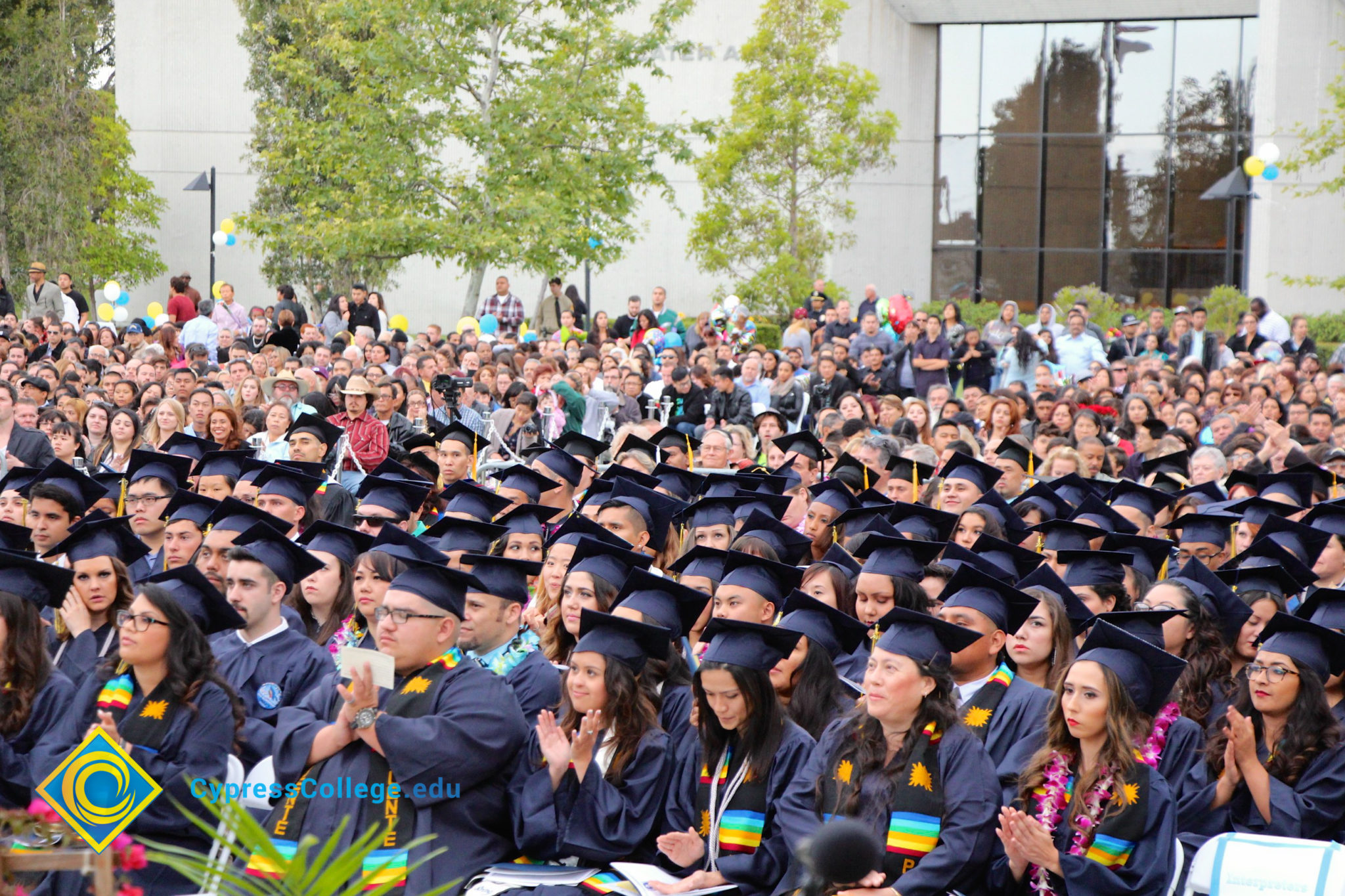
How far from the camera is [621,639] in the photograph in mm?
5102

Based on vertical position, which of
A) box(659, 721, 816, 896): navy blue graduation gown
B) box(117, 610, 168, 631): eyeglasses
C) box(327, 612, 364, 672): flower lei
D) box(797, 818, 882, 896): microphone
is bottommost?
box(659, 721, 816, 896): navy blue graduation gown

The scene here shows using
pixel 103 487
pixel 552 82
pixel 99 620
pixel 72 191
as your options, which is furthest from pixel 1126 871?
pixel 72 191

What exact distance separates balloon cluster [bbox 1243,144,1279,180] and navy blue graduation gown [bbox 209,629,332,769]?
787 inches

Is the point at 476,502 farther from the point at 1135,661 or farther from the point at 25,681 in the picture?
the point at 1135,661

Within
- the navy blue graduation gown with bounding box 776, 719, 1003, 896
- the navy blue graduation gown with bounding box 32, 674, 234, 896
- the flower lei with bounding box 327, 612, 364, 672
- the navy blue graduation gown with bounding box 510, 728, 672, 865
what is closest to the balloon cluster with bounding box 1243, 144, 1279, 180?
the flower lei with bounding box 327, 612, 364, 672

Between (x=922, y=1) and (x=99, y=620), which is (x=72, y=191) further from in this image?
(x=99, y=620)

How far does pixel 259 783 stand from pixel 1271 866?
3434mm

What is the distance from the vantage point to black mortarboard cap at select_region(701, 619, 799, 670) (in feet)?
16.4

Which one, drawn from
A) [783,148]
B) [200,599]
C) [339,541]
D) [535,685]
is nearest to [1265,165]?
[783,148]

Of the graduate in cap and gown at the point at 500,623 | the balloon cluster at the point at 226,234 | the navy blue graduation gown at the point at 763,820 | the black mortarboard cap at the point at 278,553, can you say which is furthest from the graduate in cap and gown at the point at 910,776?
the balloon cluster at the point at 226,234

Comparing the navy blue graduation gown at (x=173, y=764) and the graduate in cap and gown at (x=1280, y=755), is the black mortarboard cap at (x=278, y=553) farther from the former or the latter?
the graduate in cap and gown at (x=1280, y=755)

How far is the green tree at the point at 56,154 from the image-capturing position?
2822 cm

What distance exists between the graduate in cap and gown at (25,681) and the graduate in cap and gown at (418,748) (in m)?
0.98

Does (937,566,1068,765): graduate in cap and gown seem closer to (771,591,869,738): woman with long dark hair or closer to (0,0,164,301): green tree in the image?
(771,591,869,738): woman with long dark hair
